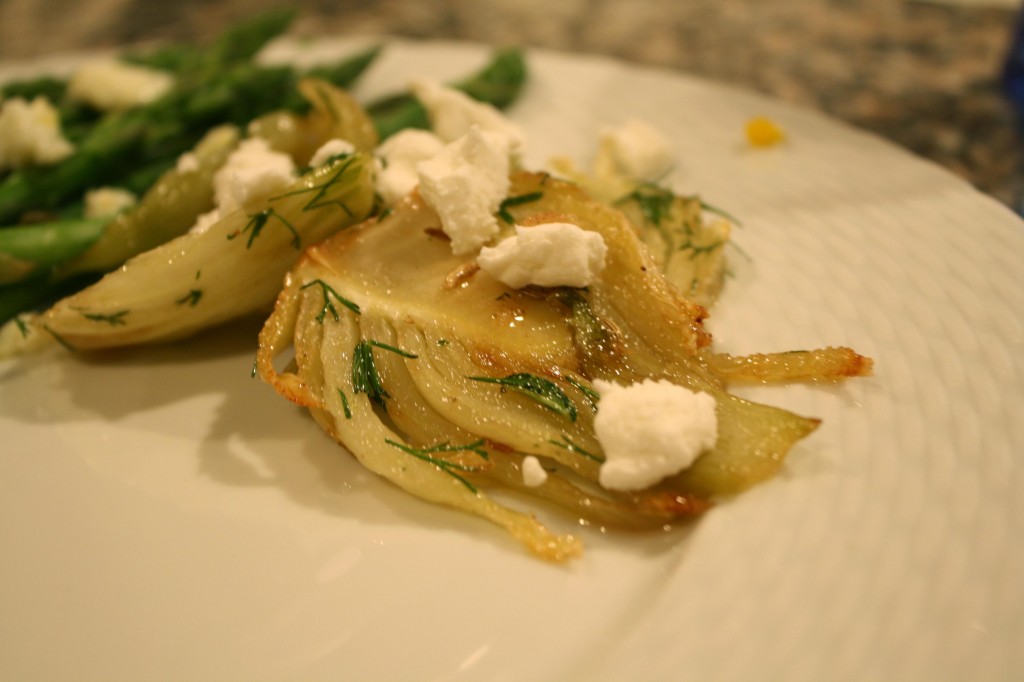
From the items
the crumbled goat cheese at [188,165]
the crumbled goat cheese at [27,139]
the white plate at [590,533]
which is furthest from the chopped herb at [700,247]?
the crumbled goat cheese at [27,139]

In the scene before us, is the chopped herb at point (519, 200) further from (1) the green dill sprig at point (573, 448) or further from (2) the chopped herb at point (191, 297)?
(2) the chopped herb at point (191, 297)

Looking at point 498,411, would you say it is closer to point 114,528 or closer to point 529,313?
point 529,313

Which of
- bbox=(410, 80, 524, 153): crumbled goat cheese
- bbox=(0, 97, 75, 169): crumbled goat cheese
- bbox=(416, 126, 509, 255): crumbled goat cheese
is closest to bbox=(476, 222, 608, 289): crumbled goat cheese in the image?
bbox=(416, 126, 509, 255): crumbled goat cheese

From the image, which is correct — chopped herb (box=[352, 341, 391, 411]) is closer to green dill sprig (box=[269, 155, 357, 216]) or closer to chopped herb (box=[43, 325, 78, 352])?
green dill sprig (box=[269, 155, 357, 216])

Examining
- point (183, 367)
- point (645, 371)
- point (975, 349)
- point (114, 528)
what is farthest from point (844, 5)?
point (114, 528)

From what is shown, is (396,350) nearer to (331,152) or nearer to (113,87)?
(331,152)

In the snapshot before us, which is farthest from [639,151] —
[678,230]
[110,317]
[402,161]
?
[110,317]
